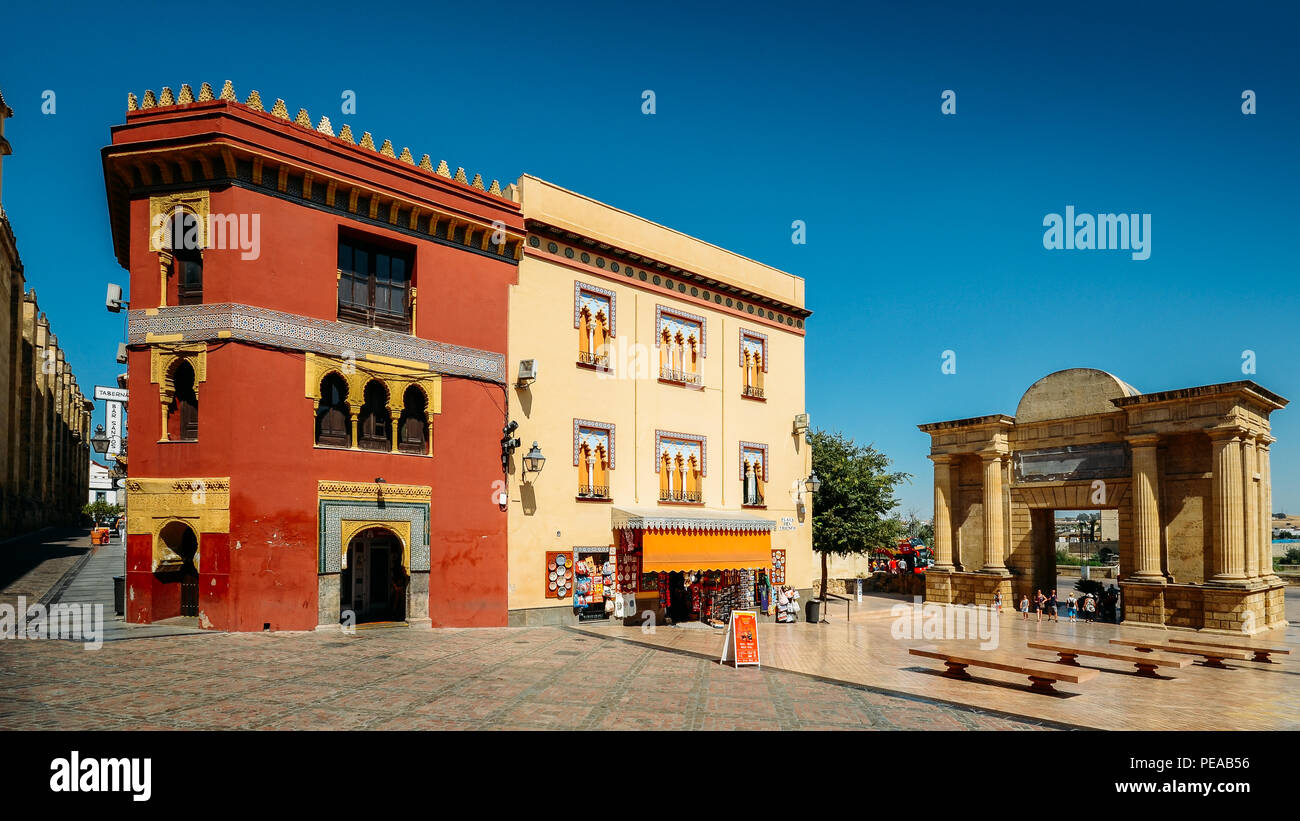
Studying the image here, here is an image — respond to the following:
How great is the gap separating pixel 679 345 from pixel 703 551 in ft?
21.5

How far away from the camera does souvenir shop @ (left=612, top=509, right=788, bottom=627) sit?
22.1m

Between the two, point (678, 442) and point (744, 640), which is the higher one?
point (678, 442)

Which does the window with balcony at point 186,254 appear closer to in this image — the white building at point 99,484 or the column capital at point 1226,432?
the column capital at point 1226,432

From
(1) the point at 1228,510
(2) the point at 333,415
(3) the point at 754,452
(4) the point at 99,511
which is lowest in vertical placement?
(4) the point at 99,511

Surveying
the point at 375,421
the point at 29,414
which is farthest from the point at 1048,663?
the point at 29,414

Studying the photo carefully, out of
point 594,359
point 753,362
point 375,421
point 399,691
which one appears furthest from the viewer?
point 753,362

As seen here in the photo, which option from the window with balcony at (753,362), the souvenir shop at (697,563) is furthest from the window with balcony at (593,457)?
the window with balcony at (753,362)

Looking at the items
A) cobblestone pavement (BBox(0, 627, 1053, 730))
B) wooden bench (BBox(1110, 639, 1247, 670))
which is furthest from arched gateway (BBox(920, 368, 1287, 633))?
cobblestone pavement (BBox(0, 627, 1053, 730))

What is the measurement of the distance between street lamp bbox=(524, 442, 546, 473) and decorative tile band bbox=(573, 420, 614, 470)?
1422mm

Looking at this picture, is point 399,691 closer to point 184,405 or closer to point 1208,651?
point 184,405

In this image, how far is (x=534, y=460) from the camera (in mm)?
20266

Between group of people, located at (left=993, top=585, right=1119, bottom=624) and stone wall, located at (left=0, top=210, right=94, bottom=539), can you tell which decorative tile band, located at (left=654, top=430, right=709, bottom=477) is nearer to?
group of people, located at (left=993, top=585, right=1119, bottom=624)

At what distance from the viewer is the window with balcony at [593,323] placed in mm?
22438
